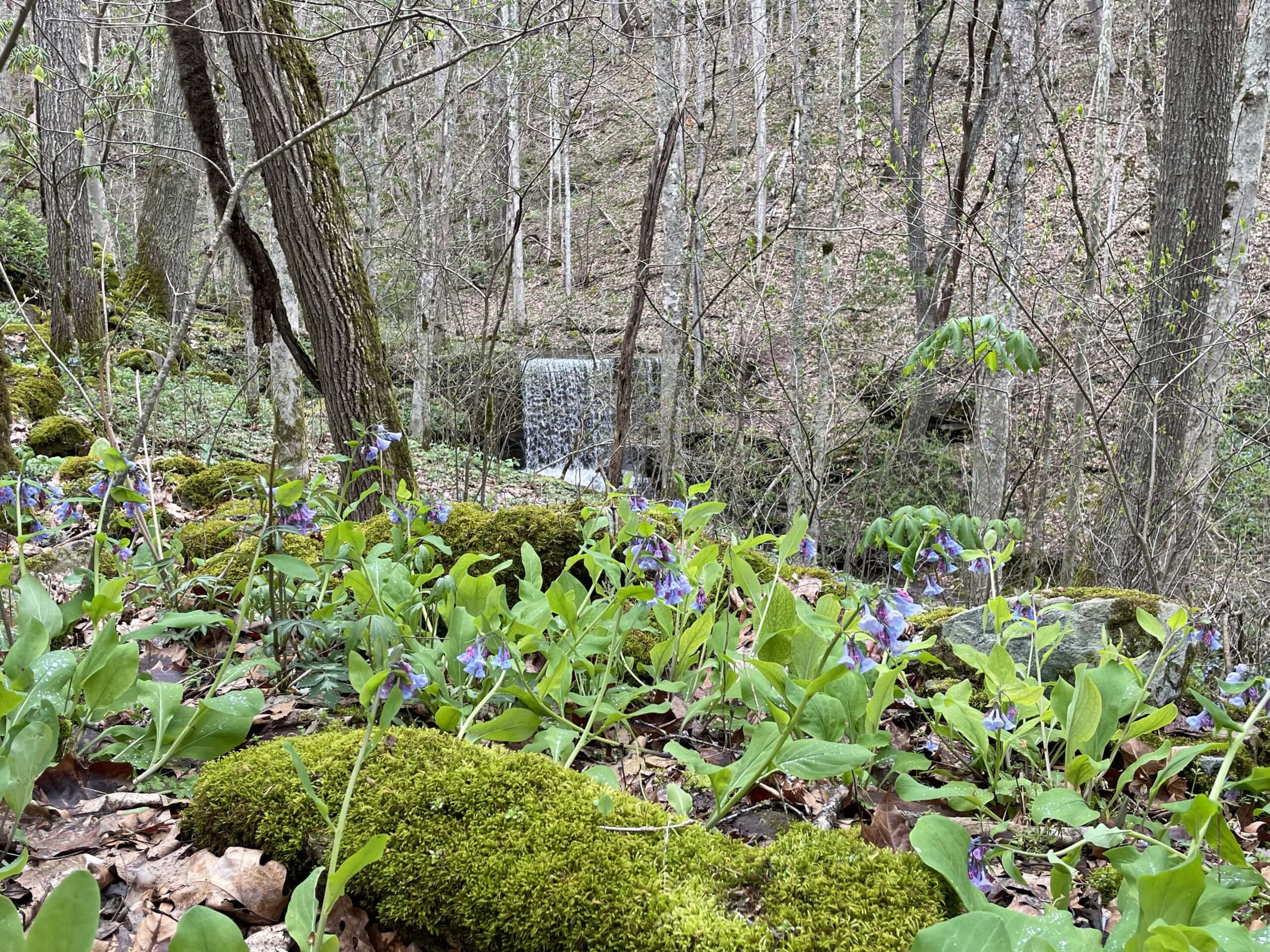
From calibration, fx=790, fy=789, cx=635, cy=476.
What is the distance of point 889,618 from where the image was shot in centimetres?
155

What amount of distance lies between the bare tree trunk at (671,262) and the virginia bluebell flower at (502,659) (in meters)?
4.73

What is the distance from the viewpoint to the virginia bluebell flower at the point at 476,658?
172 cm

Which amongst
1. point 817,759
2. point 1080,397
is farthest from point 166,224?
point 817,759

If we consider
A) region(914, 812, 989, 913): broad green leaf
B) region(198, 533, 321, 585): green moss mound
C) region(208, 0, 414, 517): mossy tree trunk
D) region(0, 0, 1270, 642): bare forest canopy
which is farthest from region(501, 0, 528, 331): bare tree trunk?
region(914, 812, 989, 913): broad green leaf

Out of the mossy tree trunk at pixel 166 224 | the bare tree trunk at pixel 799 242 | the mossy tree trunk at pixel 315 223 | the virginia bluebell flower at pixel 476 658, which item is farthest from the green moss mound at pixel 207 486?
the mossy tree trunk at pixel 166 224

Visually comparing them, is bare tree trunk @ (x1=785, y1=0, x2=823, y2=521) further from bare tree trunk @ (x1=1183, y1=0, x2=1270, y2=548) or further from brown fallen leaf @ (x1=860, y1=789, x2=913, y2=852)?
brown fallen leaf @ (x1=860, y1=789, x2=913, y2=852)

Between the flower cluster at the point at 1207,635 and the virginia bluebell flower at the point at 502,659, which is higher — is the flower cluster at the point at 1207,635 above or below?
below

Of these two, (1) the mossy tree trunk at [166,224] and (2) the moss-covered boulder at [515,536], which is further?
(1) the mossy tree trunk at [166,224]

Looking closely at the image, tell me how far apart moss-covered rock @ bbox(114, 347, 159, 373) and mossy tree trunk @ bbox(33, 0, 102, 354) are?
48 centimetres

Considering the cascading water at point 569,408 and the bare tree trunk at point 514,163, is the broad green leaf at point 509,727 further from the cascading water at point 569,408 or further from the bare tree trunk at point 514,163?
the cascading water at point 569,408

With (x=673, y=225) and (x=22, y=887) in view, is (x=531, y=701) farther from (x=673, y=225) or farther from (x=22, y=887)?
(x=673, y=225)

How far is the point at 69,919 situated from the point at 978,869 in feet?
4.25

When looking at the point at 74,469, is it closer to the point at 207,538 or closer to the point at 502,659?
the point at 207,538

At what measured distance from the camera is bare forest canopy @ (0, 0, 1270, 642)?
4.02m
